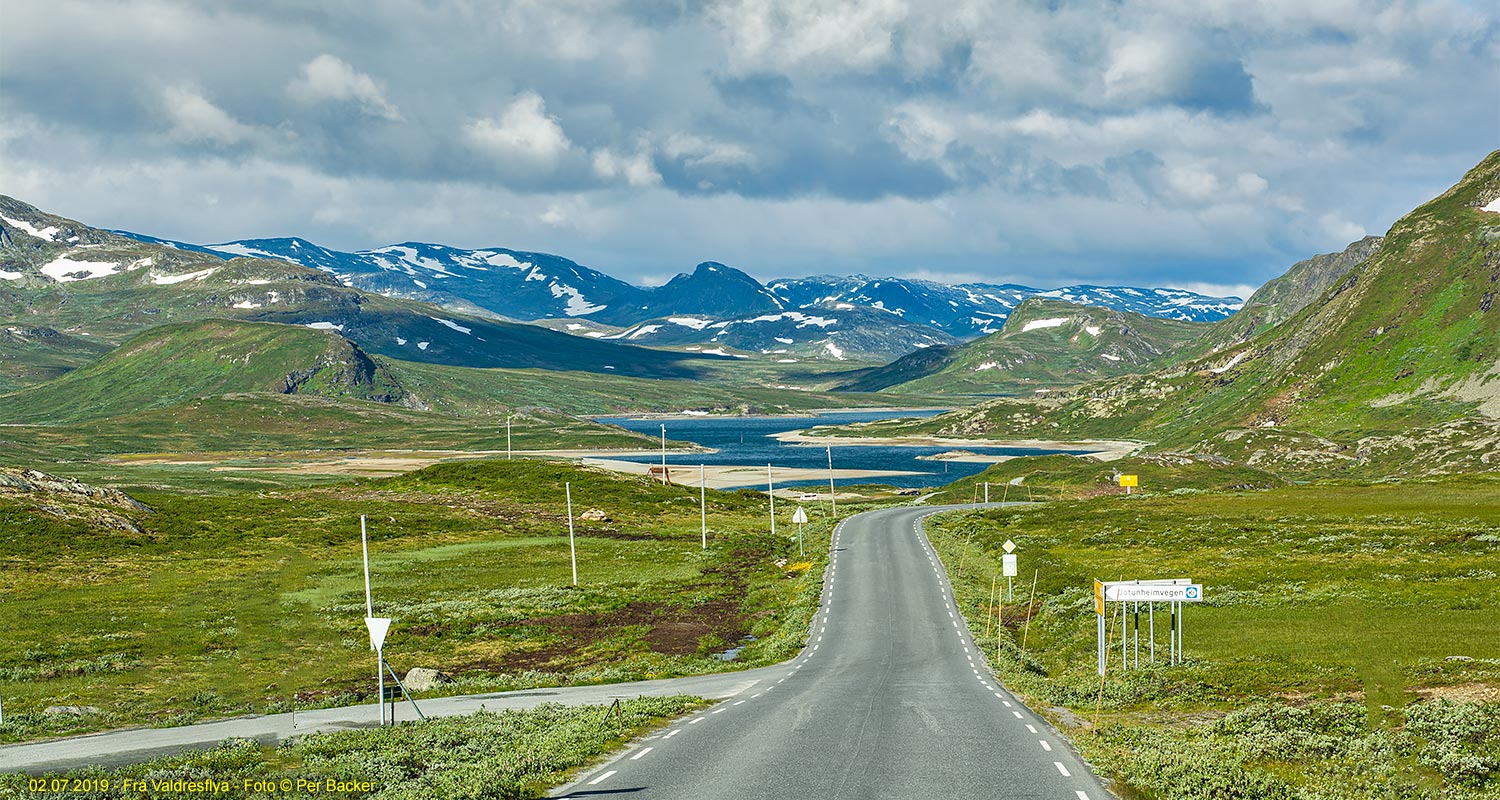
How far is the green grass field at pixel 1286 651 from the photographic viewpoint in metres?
22.7

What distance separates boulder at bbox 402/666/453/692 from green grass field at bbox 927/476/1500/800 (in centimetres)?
2511

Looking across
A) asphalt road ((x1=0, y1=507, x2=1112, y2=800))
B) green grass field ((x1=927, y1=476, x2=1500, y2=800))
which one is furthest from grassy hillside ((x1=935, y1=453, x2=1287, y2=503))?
asphalt road ((x1=0, y1=507, x2=1112, y2=800))

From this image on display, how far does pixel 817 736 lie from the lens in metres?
27.8

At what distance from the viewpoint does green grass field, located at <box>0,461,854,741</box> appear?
154ft

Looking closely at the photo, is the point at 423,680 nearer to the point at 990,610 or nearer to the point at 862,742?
the point at 862,742

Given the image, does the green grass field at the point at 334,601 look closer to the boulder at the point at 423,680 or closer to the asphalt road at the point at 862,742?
the boulder at the point at 423,680

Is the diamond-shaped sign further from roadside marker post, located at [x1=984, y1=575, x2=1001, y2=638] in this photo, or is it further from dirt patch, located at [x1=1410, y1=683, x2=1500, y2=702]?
roadside marker post, located at [x1=984, y1=575, x2=1001, y2=638]

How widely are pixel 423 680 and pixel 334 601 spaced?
32534mm

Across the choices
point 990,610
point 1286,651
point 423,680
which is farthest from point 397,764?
point 990,610

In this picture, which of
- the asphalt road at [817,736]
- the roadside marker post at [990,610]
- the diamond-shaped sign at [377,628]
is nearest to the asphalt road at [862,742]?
the asphalt road at [817,736]

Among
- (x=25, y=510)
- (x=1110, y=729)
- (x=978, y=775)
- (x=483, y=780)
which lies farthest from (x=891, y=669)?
(x=25, y=510)

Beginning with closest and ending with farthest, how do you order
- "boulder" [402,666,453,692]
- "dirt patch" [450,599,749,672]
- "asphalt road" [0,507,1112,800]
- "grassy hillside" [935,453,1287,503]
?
1. "asphalt road" [0,507,1112,800]
2. "boulder" [402,666,453,692]
3. "dirt patch" [450,599,749,672]
4. "grassy hillside" [935,453,1287,503]

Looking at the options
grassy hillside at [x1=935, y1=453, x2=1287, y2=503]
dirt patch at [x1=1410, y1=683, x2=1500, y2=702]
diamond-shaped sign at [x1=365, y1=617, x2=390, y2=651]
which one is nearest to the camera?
dirt patch at [x1=1410, y1=683, x2=1500, y2=702]

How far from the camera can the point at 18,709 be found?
3912cm
